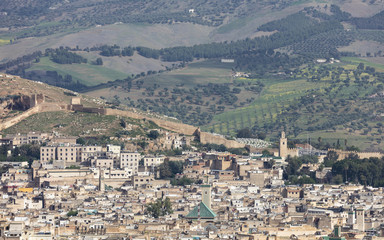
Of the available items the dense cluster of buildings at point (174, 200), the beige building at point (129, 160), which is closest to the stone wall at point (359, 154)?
the dense cluster of buildings at point (174, 200)

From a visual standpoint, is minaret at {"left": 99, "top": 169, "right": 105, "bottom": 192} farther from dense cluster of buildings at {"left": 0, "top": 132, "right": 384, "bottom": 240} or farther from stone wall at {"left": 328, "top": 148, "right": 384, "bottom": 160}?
stone wall at {"left": 328, "top": 148, "right": 384, "bottom": 160}

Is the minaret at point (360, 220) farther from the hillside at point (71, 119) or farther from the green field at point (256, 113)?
the green field at point (256, 113)

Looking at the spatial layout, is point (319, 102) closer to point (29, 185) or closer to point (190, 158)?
point (190, 158)

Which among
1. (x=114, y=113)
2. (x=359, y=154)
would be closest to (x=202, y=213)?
(x=359, y=154)

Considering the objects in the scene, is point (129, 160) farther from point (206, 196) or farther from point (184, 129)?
point (206, 196)

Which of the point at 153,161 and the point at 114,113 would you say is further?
the point at 114,113
